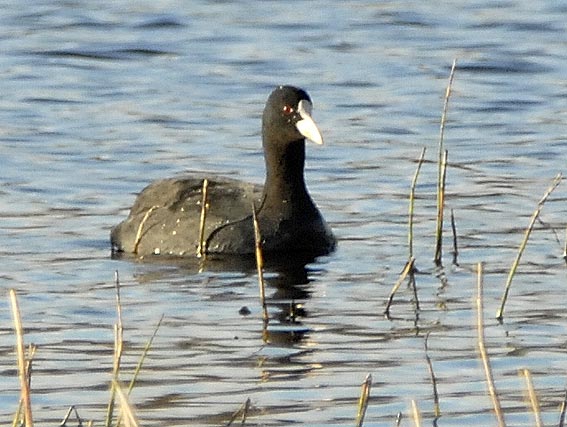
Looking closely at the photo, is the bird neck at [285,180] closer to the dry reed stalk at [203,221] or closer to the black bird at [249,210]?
the black bird at [249,210]

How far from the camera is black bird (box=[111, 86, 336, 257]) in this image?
11703mm

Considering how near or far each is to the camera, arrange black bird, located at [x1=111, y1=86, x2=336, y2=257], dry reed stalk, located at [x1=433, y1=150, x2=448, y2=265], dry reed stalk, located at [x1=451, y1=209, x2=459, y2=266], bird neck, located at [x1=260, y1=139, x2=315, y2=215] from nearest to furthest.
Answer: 1. dry reed stalk, located at [x1=433, y1=150, x2=448, y2=265]
2. dry reed stalk, located at [x1=451, y1=209, x2=459, y2=266]
3. black bird, located at [x1=111, y1=86, x2=336, y2=257]
4. bird neck, located at [x1=260, y1=139, x2=315, y2=215]

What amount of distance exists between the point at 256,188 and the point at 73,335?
3.43 m

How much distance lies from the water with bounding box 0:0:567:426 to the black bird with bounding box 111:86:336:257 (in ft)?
0.79

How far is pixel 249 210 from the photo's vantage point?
11.9 metres

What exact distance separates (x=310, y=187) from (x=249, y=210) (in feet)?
5.46

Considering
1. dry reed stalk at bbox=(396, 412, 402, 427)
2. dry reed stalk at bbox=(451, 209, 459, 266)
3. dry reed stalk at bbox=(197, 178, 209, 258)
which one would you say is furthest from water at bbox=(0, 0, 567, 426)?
dry reed stalk at bbox=(197, 178, 209, 258)

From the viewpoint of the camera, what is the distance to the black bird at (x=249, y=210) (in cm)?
1170

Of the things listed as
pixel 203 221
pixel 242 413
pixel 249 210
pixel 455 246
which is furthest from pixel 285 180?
pixel 242 413

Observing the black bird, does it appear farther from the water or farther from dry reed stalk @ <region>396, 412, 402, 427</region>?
dry reed stalk @ <region>396, 412, 402, 427</region>

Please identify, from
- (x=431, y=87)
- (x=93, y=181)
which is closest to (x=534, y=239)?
(x=93, y=181)

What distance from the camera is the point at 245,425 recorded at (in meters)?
7.30

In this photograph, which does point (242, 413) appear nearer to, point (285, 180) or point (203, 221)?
point (203, 221)

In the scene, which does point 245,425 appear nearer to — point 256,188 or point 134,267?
point 134,267
